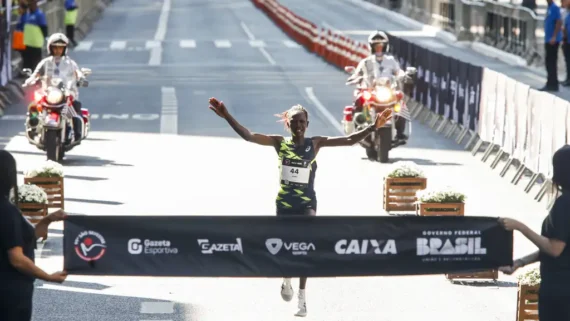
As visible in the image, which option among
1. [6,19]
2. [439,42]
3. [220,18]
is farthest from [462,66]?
[220,18]

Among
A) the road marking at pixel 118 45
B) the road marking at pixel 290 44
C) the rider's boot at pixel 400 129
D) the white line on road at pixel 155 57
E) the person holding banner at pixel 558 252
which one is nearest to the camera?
the person holding banner at pixel 558 252

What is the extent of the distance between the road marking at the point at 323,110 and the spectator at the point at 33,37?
22.3 ft

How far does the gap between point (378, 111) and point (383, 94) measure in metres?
0.34

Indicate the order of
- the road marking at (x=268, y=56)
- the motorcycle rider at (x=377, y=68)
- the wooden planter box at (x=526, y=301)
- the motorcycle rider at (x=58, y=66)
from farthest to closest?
1. the road marking at (x=268, y=56)
2. the motorcycle rider at (x=377, y=68)
3. the motorcycle rider at (x=58, y=66)
4. the wooden planter box at (x=526, y=301)

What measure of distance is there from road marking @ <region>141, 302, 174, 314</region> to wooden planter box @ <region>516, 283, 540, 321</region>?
322 centimetres

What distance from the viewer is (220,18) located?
259ft

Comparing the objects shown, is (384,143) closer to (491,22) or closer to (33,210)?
(33,210)

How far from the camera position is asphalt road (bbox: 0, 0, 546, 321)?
14.2 m

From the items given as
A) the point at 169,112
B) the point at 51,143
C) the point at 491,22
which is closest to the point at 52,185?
the point at 51,143

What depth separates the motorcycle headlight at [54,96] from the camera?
2409 centimetres

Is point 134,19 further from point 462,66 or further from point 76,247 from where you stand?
point 76,247

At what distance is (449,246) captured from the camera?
11328 millimetres

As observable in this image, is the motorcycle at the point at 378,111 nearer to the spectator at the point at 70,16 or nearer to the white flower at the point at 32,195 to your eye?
the white flower at the point at 32,195

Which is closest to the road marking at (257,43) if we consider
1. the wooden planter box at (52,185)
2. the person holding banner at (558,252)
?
the wooden planter box at (52,185)
